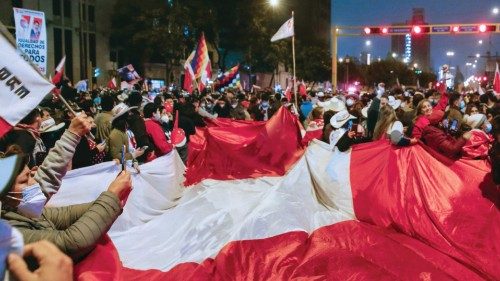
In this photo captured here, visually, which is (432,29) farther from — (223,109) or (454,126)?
(454,126)

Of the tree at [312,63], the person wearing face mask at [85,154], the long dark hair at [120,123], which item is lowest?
the person wearing face mask at [85,154]

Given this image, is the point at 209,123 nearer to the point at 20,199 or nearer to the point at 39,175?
the point at 39,175

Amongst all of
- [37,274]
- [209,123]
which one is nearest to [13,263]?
[37,274]

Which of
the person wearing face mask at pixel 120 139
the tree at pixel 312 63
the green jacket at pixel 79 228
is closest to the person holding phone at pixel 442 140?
the person wearing face mask at pixel 120 139

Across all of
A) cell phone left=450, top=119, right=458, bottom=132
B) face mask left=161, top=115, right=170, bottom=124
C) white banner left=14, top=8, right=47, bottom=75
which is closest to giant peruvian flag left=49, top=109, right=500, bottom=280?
cell phone left=450, top=119, right=458, bottom=132

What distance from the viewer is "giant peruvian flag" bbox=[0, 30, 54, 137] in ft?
11.6

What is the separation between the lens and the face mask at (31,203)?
3.04 metres

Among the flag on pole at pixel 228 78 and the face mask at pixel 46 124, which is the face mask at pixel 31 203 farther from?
the flag on pole at pixel 228 78

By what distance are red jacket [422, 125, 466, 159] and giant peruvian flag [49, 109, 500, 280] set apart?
0.52 feet

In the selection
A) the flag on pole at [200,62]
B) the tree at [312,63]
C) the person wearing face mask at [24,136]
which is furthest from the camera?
the tree at [312,63]

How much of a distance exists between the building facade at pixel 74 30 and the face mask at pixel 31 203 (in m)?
43.7

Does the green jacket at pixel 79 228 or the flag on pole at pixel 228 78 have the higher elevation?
the flag on pole at pixel 228 78

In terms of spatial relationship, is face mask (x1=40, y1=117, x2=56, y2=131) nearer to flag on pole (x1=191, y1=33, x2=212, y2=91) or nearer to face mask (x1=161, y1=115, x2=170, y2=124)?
face mask (x1=161, y1=115, x2=170, y2=124)

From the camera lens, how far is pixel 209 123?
1260 centimetres
